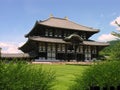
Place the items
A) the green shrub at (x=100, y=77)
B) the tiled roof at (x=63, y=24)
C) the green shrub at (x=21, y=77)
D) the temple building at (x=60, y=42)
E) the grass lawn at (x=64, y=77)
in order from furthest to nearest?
the tiled roof at (x=63, y=24) < the temple building at (x=60, y=42) < the grass lawn at (x=64, y=77) < the green shrub at (x=100, y=77) < the green shrub at (x=21, y=77)

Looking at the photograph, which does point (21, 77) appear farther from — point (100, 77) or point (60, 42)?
point (60, 42)

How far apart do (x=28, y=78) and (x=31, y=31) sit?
186 feet

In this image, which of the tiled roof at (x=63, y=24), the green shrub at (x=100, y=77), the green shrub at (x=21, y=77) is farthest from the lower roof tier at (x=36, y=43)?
the green shrub at (x=21, y=77)

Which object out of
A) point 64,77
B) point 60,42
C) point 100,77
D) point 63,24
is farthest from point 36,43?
point 100,77

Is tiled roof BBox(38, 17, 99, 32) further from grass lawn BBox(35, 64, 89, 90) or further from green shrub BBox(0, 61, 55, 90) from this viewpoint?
green shrub BBox(0, 61, 55, 90)

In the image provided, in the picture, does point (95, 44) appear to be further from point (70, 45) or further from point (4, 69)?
point (4, 69)

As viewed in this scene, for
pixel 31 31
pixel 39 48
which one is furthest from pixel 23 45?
pixel 39 48

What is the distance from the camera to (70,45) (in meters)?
59.2

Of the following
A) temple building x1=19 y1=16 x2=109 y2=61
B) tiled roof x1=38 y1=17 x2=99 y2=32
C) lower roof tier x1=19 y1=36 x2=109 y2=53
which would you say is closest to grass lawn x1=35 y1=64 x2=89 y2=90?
lower roof tier x1=19 y1=36 x2=109 y2=53

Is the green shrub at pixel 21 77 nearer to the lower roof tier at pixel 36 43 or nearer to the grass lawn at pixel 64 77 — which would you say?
the grass lawn at pixel 64 77

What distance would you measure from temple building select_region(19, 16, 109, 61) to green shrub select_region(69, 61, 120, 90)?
141 ft

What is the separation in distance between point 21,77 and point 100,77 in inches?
153

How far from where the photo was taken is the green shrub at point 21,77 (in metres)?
7.59

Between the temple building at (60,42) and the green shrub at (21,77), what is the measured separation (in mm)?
45404
